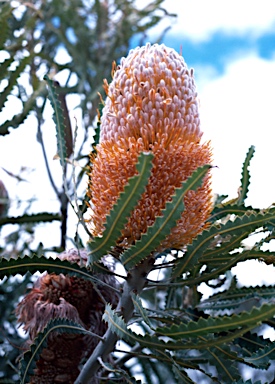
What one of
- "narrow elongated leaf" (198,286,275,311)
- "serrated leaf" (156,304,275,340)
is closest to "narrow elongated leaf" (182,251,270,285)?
"narrow elongated leaf" (198,286,275,311)

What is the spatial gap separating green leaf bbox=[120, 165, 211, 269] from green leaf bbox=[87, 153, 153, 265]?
0.04 metres

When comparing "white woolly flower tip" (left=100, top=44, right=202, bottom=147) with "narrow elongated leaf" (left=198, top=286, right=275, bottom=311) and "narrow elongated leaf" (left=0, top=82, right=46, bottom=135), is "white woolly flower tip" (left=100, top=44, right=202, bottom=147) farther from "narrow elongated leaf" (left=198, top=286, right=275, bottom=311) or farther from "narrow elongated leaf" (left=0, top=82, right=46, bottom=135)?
"narrow elongated leaf" (left=0, top=82, right=46, bottom=135)

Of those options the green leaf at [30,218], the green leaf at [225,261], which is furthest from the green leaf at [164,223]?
the green leaf at [30,218]

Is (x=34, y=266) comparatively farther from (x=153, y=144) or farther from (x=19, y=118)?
(x=19, y=118)

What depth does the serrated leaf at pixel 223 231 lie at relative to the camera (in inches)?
36.1

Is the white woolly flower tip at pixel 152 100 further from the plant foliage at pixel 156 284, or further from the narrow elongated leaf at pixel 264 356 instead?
the narrow elongated leaf at pixel 264 356

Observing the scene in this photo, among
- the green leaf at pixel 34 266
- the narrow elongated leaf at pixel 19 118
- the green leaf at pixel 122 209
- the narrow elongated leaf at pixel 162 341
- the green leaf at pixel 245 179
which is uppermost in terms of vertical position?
the narrow elongated leaf at pixel 19 118

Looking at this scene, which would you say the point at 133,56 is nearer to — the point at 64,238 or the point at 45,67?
the point at 64,238

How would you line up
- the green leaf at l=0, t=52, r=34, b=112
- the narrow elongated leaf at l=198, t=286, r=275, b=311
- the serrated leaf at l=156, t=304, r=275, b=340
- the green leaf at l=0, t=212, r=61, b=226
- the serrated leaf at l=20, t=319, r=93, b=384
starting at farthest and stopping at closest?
the green leaf at l=0, t=212, r=61, b=226, the green leaf at l=0, t=52, r=34, b=112, the narrow elongated leaf at l=198, t=286, r=275, b=311, the serrated leaf at l=20, t=319, r=93, b=384, the serrated leaf at l=156, t=304, r=275, b=340

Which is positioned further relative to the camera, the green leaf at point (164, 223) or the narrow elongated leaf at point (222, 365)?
the narrow elongated leaf at point (222, 365)

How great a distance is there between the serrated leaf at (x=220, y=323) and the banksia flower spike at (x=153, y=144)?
18 centimetres

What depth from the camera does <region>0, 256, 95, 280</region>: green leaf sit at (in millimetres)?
983

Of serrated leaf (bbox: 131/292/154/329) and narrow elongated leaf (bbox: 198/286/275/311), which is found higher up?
narrow elongated leaf (bbox: 198/286/275/311)

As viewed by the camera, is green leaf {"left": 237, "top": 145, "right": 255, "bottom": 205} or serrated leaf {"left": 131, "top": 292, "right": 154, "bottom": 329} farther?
green leaf {"left": 237, "top": 145, "right": 255, "bottom": 205}
